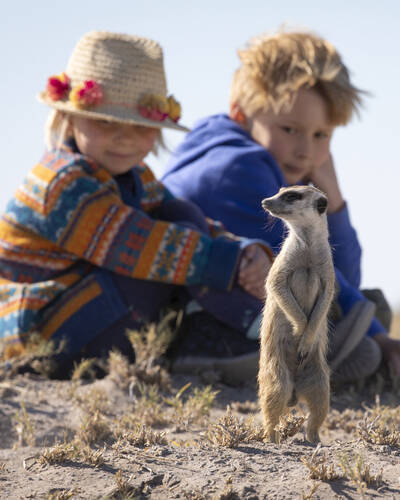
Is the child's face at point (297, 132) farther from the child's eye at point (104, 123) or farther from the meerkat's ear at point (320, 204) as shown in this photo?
the meerkat's ear at point (320, 204)

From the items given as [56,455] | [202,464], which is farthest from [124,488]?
[56,455]

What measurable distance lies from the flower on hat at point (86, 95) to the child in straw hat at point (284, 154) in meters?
1.08

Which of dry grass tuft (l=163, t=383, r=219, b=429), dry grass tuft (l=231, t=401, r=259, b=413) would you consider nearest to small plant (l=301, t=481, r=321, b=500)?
dry grass tuft (l=163, t=383, r=219, b=429)

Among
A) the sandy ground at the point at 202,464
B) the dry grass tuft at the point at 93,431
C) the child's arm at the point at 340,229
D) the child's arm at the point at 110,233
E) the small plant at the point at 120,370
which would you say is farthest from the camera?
the child's arm at the point at 340,229

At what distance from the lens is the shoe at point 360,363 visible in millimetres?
5109

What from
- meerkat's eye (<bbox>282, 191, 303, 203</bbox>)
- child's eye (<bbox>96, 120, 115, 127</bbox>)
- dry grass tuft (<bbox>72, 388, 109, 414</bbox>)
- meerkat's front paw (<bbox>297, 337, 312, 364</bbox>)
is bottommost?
dry grass tuft (<bbox>72, 388, 109, 414</bbox>)

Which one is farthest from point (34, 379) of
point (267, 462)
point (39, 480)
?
point (267, 462)

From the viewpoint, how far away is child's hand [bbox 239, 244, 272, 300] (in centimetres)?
496

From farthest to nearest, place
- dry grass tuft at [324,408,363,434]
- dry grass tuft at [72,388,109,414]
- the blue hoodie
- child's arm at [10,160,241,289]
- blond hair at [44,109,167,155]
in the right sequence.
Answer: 1. the blue hoodie
2. blond hair at [44,109,167,155]
3. child's arm at [10,160,241,289]
4. dry grass tuft at [72,388,109,414]
5. dry grass tuft at [324,408,363,434]

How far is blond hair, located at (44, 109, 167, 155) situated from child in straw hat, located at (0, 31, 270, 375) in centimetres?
2

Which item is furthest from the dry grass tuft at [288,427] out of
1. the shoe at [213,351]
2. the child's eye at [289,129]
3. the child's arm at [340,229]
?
the child's eye at [289,129]

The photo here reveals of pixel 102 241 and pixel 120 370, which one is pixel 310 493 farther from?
pixel 102 241

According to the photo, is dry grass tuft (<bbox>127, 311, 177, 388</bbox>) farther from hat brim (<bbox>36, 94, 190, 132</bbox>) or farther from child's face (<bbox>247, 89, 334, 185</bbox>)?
child's face (<bbox>247, 89, 334, 185</bbox>)

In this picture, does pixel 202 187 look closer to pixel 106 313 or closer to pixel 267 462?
pixel 106 313
